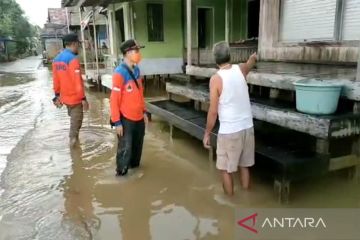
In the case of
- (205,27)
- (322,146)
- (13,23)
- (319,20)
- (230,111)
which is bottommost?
(322,146)

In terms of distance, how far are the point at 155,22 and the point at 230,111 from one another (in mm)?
9352

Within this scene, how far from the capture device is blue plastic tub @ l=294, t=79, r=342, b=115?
148 inches

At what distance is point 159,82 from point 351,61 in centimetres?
922

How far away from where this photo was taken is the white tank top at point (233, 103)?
143 inches

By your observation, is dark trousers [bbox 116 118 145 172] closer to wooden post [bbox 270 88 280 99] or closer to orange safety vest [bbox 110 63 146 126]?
orange safety vest [bbox 110 63 146 126]

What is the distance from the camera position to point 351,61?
18.2 feet

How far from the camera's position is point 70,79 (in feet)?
19.4

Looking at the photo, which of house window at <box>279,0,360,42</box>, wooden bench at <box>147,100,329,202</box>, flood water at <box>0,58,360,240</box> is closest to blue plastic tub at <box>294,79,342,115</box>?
wooden bench at <box>147,100,329,202</box>

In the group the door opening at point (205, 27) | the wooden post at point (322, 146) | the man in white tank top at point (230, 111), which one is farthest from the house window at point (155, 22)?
the wooden post at point (322, 146)

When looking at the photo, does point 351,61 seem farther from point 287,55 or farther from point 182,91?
point 182,91

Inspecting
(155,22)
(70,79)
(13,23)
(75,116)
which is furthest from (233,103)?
(13,23)

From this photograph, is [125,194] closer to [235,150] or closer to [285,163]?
[235,150]

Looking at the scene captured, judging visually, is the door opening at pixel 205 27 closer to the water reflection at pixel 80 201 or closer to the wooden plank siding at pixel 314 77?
the wooden plank siding at pixel 314 77

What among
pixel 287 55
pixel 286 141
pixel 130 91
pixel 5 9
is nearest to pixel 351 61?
pixel 287 55
